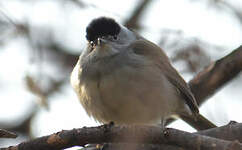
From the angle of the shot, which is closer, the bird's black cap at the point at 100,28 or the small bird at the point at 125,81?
the small bird at the point at 125,81

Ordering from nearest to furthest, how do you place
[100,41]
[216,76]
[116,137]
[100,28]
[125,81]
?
1. [116,137]
2. [125,81]
3. [100,41]
4. [216,76]
5. [100,28]

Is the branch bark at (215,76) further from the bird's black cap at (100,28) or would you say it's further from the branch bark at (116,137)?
the branch bark at (116,137)

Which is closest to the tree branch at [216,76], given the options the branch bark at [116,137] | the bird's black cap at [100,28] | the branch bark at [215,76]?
the branch bark at [215,76]

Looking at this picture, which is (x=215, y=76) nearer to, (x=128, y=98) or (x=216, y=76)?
(x=216, y=76)

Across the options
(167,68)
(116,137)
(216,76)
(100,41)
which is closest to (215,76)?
(216,76)

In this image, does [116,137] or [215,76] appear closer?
[116,137]

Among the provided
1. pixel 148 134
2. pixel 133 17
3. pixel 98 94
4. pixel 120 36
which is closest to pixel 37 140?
pixel 148 134

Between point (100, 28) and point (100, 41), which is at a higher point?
point (100, 28)
